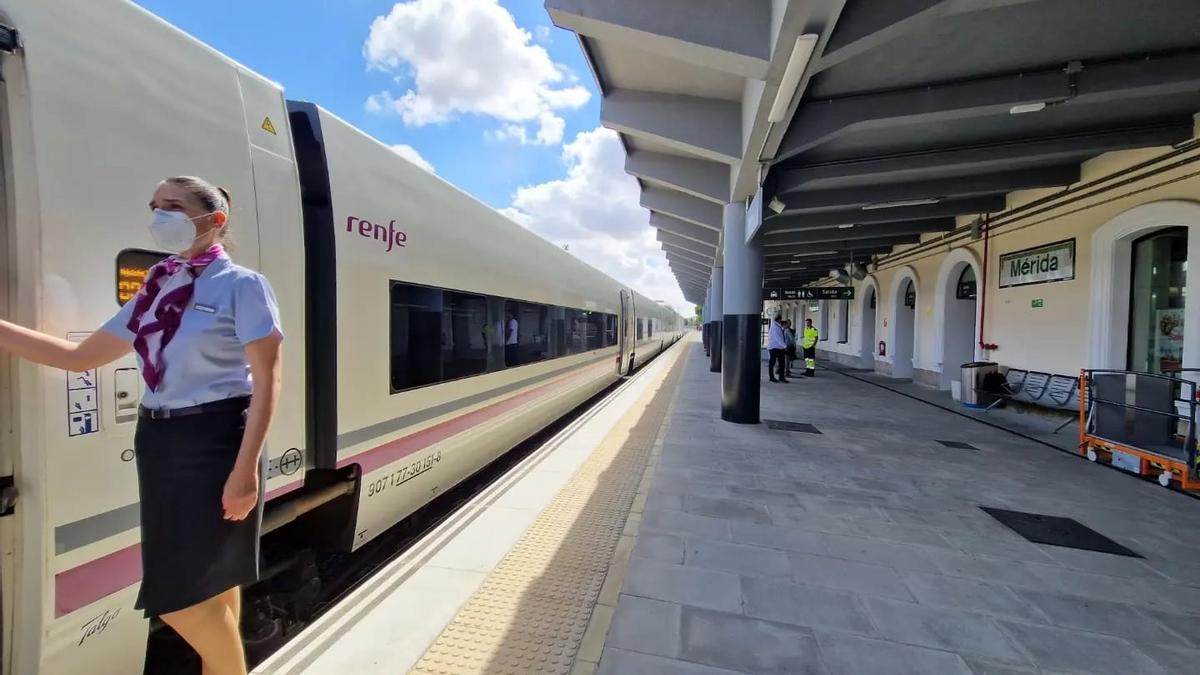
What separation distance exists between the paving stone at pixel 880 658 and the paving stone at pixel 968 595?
0.54 meters

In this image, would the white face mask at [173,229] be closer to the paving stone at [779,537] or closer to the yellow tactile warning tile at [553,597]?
the yellow tactile warning tile at [553,597]

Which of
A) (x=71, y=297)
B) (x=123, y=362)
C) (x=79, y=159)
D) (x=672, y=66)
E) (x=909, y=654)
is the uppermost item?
(x=672, y=66)

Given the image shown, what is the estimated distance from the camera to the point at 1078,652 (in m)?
2.44

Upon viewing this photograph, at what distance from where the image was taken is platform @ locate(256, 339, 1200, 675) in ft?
7.66

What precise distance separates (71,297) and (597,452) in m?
4.85

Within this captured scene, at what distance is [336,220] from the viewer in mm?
2727

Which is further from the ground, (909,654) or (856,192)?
(856,192)

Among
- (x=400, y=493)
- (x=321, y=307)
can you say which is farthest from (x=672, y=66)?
(x=400, y=493)

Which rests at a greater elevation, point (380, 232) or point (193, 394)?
point (380, 232)

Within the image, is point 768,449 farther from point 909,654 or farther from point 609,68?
point 609,68

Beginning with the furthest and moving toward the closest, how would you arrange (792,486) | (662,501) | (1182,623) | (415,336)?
1. (792,486)
2. (662,501)
3. (415,336)
4. (1182,623)

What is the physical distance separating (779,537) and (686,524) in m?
0.69

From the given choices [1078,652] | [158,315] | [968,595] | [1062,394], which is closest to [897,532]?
[968,595]

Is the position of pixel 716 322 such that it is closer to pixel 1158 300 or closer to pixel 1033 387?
pixel 1033 387
